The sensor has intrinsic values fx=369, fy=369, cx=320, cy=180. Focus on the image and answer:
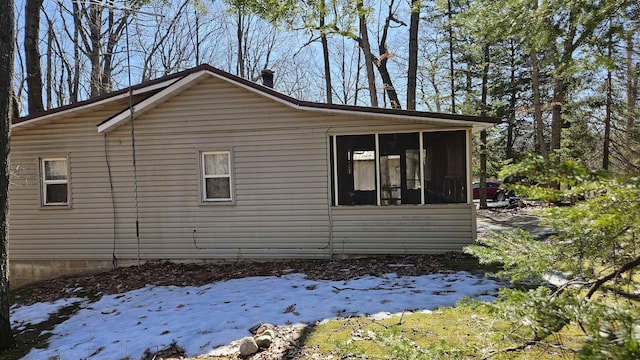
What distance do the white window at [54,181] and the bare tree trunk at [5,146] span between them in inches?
161

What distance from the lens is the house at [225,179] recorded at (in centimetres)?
772

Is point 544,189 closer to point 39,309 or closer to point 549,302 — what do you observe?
point 549,302

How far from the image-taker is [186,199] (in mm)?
8312

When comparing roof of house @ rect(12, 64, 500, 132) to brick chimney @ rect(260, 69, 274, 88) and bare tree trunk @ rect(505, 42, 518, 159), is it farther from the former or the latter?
bare tree trunk @ rect(505, 42, 518, 159)

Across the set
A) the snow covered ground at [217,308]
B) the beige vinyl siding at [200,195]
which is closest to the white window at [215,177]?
the beige vinyl siding at [200,195]

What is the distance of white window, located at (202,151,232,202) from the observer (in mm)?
8297

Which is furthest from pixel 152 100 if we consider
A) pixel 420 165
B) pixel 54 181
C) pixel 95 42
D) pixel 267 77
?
pixel 95 42

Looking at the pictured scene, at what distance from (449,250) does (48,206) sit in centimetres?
914

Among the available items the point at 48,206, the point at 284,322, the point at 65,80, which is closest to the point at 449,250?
the point at 284,322

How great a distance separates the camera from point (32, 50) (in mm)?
11125

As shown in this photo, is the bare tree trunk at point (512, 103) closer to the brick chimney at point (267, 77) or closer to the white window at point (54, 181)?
the brick chimney at point (267, 77)

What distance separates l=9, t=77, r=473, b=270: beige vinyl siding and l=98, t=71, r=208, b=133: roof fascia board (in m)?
0.21

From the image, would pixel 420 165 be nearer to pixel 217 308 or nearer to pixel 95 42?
pixel 217 308

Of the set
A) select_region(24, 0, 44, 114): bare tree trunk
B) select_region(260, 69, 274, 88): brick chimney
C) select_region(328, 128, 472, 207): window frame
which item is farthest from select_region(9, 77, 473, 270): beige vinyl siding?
select_region(24, 0, 44, 114): bare tree trunk
